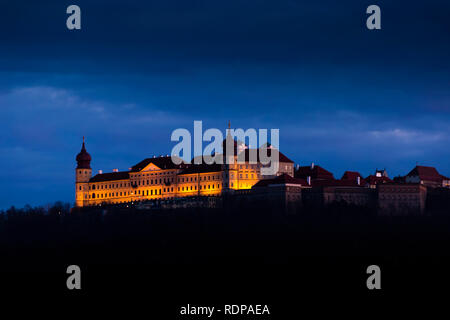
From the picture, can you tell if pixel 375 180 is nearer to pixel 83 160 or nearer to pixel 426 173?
pixel 426 173

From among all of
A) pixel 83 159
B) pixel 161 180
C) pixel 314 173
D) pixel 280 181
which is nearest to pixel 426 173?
pixel 314 173

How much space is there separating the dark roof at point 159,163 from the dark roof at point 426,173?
24659mm

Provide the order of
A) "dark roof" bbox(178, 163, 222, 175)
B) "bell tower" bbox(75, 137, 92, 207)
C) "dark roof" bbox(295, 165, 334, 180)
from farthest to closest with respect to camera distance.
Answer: "bell tower" bbox(75, 137, 92, 207) → "dark roof" bbox(295, 165, 334, 180) → "dark roof" bbox(178, 163, 222, 175)

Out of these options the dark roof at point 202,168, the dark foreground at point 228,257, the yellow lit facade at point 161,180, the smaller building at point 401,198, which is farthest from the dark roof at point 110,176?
the smaller building at point 401,198

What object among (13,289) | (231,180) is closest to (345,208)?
(231,180)

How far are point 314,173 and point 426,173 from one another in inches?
516

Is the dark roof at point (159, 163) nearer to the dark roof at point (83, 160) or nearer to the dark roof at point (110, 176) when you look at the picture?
the dark roof at point (110, 176)

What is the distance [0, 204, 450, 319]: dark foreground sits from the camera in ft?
403

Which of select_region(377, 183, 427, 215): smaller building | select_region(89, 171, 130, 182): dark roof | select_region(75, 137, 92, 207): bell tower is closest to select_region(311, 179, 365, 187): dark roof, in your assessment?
select_region(377, 183, 427, 215): smaller building

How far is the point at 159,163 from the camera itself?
173125 mm

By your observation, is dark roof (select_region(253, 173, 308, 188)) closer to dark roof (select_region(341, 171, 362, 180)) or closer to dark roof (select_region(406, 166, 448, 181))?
dark roof (select_region(341, 171, 362, 180))

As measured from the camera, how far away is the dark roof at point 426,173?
6855 inches

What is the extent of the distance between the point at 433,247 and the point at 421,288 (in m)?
20.4

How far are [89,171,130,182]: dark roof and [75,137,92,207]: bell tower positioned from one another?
0.88 meters
